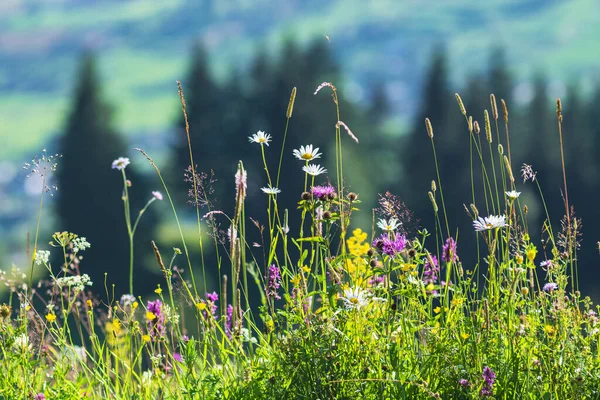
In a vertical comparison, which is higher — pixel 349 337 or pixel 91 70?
pixel 349 337

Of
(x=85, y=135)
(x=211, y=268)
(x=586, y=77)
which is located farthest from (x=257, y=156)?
(x=586, y=77)

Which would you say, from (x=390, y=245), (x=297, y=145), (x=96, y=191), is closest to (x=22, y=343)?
(x=390, y=245)

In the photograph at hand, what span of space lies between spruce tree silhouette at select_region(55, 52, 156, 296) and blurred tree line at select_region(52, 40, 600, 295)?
73mm

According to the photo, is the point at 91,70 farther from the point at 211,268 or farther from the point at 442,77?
the point at 442,77

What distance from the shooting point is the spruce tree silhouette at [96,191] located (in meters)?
52.3

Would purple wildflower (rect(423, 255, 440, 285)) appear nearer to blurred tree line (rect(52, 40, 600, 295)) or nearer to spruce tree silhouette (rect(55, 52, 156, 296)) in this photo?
blurred tree line (rect(52, 40, 600, 295))

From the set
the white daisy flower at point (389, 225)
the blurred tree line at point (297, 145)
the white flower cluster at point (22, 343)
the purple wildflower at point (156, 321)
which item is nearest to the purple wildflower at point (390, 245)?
the white daisy flower at point (389, 225)

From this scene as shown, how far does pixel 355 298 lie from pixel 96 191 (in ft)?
180

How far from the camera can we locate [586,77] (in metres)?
175

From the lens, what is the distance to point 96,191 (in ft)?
184

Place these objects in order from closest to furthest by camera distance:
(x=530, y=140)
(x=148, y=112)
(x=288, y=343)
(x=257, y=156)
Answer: (x=288, y=343), (x=257, y=156), (x=530, y=140), (x=148, y=112)

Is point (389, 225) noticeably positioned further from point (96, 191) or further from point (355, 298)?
point (96, 191)

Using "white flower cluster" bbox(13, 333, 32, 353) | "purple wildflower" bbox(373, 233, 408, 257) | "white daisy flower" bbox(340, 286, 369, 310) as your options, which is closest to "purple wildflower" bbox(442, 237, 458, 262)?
"purple wildflower" bbox(373, 233, 408, 257)

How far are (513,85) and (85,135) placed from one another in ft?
108
